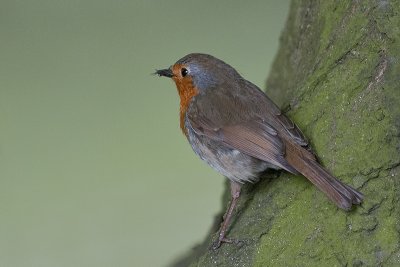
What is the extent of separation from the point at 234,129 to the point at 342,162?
553 millimetres

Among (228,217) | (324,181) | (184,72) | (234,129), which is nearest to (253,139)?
(234,129)

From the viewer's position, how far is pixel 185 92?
3779mm

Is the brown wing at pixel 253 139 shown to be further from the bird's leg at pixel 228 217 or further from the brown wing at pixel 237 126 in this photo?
the bird's leg at pixel 228 217

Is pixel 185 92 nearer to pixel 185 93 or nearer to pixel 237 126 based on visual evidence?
pixel 185 93

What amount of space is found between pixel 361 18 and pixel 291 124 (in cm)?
49

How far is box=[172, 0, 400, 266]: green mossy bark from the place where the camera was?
281 centimetres

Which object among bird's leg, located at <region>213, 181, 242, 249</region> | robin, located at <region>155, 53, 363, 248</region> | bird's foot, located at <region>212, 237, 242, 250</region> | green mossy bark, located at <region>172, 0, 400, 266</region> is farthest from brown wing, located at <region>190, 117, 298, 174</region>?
bird's foot, located at <region>212, 237, 242, 250</region>

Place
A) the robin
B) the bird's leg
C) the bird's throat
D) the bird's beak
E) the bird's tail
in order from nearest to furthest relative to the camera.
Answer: the bird's tail, the robin, the bird's leg, the bird's throat, the bird's beak

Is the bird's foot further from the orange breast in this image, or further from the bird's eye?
the bird's eye

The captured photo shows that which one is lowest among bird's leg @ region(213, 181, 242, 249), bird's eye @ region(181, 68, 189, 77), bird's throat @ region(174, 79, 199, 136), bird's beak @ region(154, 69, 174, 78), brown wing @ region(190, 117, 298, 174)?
bird's leg @ region(213, 181, 242, 249)

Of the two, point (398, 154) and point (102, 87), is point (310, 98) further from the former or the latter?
point (102, 87)

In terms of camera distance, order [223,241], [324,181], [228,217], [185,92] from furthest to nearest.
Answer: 1. [185,92]
2. [228,217]
3. [223,241]
4. [324,181]

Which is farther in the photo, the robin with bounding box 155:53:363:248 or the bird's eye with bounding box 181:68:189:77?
the bird's eye with bounding box 181:68:189:77

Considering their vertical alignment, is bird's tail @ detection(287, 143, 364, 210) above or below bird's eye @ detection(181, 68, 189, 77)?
below
